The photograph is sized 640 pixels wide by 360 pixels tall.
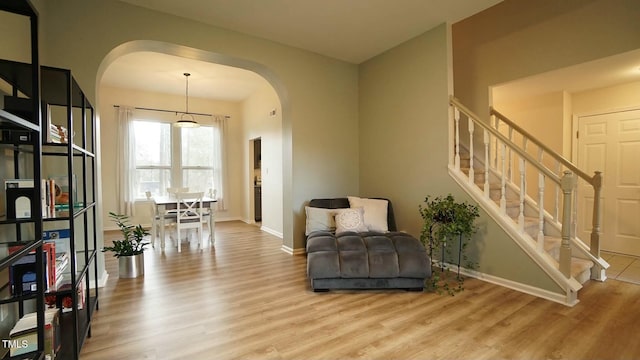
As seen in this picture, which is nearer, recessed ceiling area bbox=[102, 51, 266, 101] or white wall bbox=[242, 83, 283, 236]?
recessed ceiling area bbox=[102, 51, 266, 101]

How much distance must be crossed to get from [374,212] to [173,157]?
15.9 ft

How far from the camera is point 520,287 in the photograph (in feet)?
8.87

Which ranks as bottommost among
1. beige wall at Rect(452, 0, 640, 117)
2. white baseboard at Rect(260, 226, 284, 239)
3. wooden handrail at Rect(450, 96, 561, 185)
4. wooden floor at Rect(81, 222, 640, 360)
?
wooden floor at Rect(81, 222, 640, 360)

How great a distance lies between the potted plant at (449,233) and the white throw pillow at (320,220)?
113cm

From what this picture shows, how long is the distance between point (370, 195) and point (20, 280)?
3.81 m

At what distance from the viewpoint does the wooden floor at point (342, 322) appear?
179 cm

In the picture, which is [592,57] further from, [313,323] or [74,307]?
[74,307]

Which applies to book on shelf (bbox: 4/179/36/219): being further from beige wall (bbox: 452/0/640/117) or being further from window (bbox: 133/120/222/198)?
window (bbox: 133/120/222/198)

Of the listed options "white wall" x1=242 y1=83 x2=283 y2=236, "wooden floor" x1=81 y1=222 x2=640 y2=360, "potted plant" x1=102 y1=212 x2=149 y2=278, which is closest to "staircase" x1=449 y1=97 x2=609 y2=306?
"wooden floor" x1=81 y1=222 x2=640 y2=360

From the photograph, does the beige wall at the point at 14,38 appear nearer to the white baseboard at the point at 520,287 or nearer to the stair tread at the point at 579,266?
the white baseboard at the point at 520,287

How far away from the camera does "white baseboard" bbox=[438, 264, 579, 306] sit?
8.07 ft

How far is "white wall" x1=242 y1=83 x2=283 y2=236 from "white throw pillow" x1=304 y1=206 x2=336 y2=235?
1.60 m

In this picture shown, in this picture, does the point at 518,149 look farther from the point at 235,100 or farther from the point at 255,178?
the point at 235,100

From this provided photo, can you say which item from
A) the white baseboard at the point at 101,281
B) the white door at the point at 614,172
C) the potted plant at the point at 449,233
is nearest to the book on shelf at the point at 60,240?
the white baseboard at the point at 101,281
